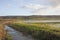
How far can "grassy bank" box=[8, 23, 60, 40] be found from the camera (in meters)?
1.80

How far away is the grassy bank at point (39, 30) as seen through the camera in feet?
5.91

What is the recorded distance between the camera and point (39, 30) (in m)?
1.85

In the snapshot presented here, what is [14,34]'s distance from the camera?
1.84 m

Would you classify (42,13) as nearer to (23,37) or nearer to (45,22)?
(45,22)

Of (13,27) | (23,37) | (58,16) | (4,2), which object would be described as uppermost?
(4,2)

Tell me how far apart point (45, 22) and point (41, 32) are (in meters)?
0.15

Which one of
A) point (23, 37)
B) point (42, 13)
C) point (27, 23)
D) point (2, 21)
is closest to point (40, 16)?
point (42, 13)

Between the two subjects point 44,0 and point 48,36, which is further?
point 44,0

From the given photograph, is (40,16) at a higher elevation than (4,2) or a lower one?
lower

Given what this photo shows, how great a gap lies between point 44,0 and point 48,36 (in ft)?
1.59

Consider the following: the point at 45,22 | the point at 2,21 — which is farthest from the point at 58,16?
the point at 2,21

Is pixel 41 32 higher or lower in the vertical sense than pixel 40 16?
lower

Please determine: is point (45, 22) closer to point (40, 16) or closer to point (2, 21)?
point (40, 16)

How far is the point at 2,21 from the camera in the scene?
75.1 inches
